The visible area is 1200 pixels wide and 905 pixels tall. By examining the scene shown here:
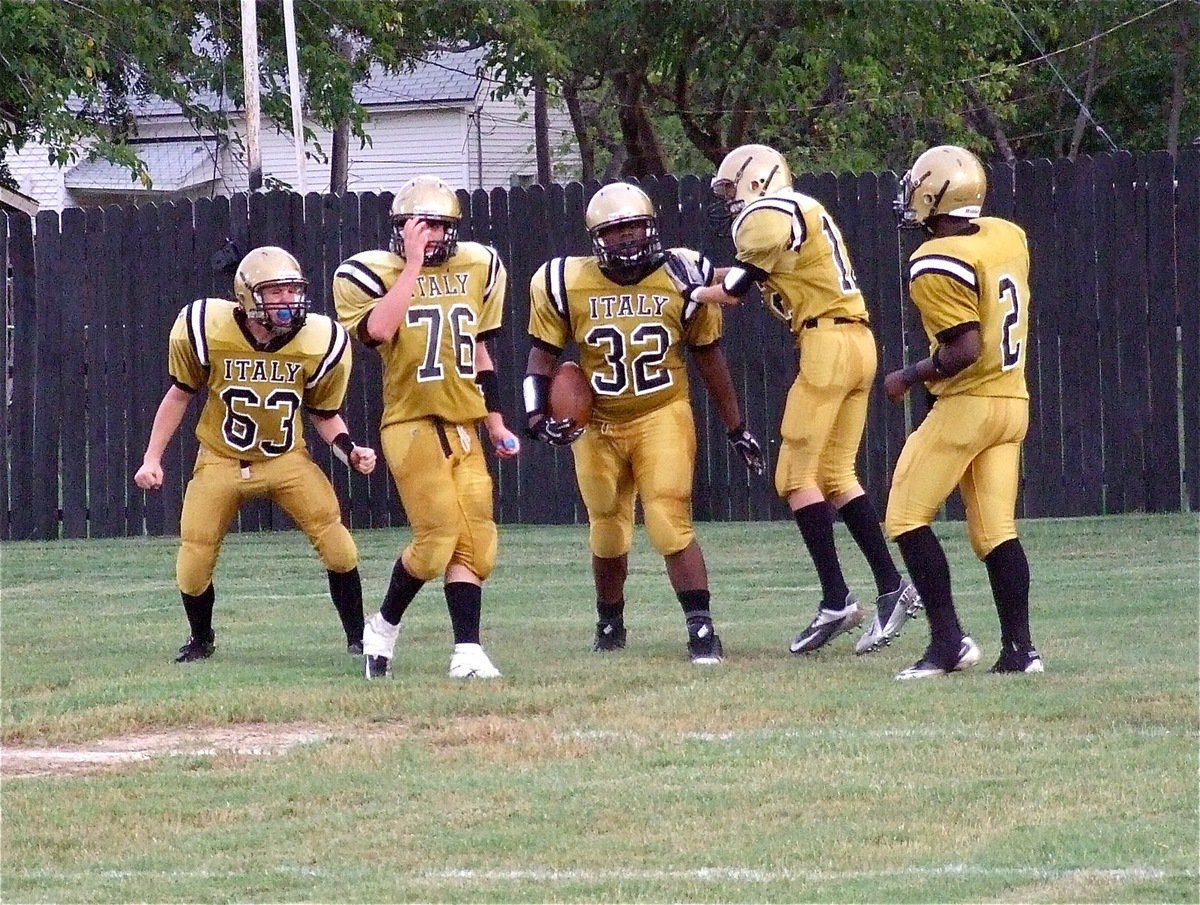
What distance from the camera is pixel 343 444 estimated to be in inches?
343

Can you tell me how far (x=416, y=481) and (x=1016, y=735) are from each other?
9.35ft

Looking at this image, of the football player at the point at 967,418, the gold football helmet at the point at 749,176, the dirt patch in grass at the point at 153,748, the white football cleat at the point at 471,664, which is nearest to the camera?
the dirt patch in grass at the point at 153,748

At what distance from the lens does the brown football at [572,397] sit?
843 cm

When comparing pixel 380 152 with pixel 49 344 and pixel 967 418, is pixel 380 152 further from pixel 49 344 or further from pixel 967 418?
pixel 967 418

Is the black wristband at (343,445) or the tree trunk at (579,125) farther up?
the tree trunk at (579,125)

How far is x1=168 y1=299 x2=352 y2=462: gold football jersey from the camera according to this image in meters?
8.70

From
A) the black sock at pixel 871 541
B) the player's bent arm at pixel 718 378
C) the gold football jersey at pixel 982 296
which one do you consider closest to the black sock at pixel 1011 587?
the gold football jersey at pixel 982 296

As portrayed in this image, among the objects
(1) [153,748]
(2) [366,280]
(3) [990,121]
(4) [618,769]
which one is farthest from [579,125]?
(4) [618,769]

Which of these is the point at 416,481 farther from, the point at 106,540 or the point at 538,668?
the point at 106,540

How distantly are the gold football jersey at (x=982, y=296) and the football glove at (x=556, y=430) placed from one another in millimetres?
1639

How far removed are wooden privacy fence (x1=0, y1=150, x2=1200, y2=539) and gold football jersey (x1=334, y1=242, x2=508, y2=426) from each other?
6155mm

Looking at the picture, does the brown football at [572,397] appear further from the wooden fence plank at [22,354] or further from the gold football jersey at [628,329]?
the wooden fence plank at [22,354]

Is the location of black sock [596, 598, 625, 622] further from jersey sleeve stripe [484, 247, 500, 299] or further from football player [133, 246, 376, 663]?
jersey sleeve stripe [484, 247, 500, 299]

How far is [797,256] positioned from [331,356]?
7.17 ft
